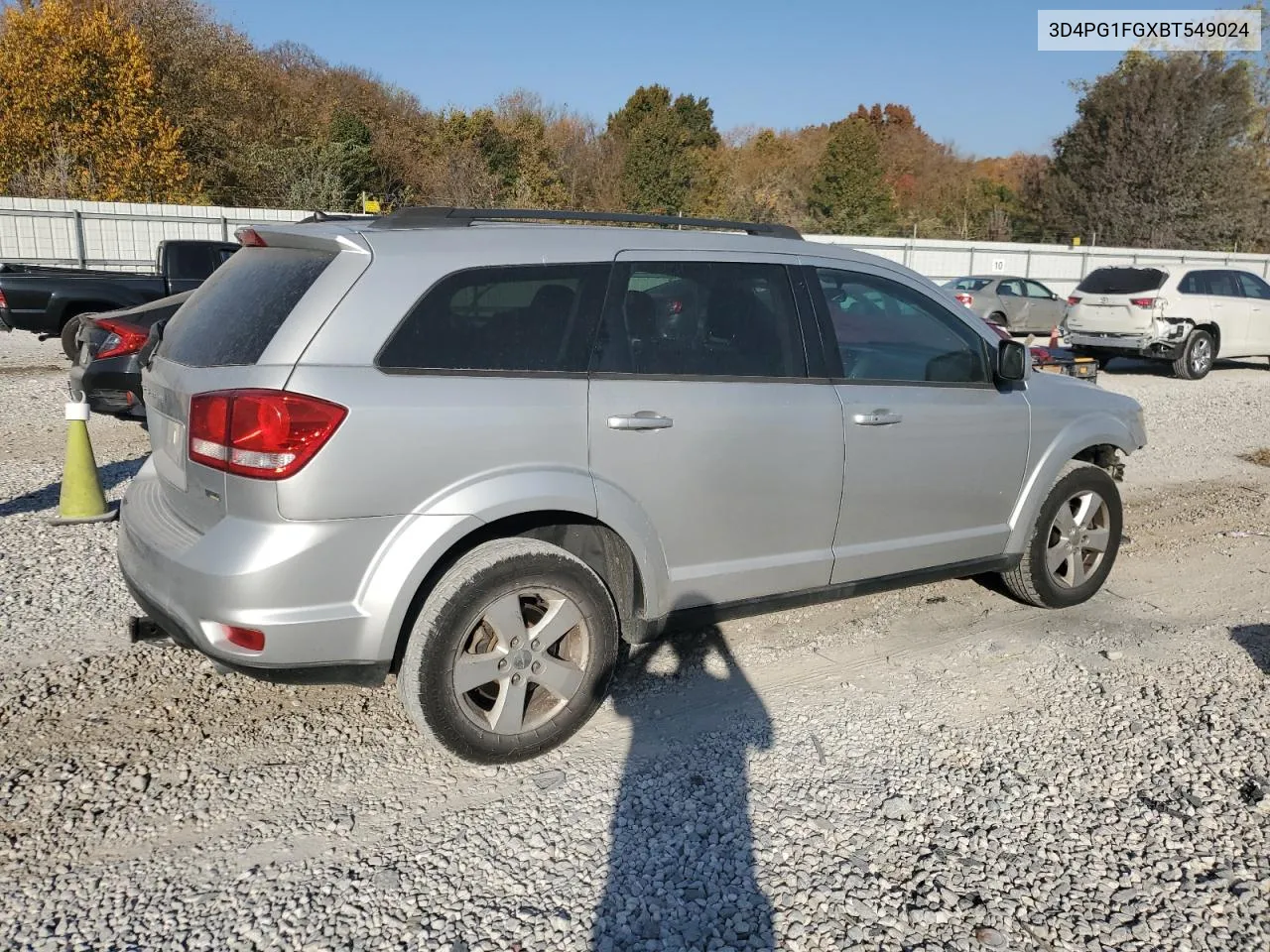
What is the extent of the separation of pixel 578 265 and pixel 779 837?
205 centimetres

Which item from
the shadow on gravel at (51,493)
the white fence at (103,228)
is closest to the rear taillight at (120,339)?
the shadow on gravel at (51,493)

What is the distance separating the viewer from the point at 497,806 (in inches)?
129

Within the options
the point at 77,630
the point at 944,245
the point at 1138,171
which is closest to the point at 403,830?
the point at 77,630

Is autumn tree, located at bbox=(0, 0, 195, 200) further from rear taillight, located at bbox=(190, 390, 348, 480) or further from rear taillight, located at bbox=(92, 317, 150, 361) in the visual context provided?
rear taillight, located at bbox=(190, 390, 348, 480)

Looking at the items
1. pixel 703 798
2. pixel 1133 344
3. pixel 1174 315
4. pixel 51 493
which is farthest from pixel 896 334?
pixel 1174 315

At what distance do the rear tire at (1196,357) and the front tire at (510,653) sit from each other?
14.9m

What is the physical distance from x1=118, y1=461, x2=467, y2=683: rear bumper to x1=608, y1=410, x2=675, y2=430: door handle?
2.31 feet

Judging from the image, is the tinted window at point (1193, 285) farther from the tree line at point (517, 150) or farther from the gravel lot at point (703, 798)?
the tree line at point (517, 150)

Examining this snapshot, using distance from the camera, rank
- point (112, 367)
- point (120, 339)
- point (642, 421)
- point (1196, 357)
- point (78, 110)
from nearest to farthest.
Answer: point (642, 421), point (112, 367), point (120, 339), point (1196, 357), point (78, 110)

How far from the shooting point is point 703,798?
11.0 feet

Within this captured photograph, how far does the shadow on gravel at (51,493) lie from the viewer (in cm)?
646

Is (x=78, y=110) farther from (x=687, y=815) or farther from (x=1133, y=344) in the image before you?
(x=687, y=815)

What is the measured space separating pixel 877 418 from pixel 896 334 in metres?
0.56

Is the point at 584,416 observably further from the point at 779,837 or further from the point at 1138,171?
the point at 1138,171
